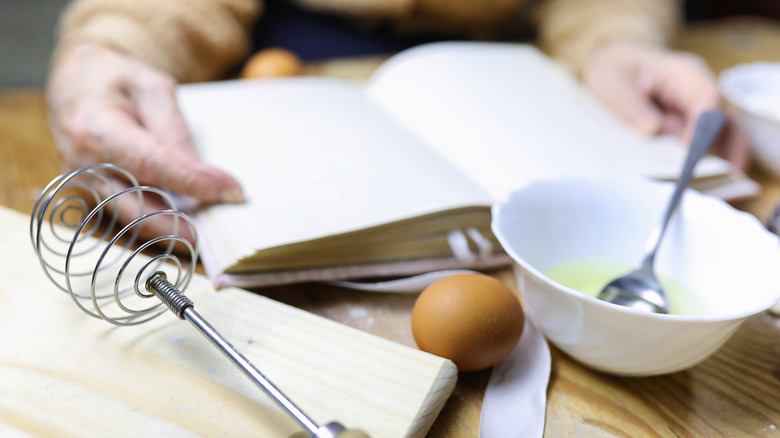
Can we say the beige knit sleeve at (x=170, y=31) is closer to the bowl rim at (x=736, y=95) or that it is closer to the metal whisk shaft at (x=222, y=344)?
the metal whisk shaft at (x=222, y=344)

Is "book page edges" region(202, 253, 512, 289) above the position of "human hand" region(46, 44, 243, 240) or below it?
below

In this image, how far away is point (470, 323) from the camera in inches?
16.2

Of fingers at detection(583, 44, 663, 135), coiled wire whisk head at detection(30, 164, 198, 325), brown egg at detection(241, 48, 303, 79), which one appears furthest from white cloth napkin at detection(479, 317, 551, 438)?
brown egg at detection(241, 48, 303, 79)

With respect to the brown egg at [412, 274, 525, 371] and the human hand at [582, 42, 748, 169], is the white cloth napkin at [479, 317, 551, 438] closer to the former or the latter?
the brown egg at [412, 274, 525, 371]

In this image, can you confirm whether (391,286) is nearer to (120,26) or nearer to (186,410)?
(186,410)

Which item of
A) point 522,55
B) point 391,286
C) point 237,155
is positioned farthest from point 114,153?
point 522,55

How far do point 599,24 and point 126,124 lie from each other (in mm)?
818

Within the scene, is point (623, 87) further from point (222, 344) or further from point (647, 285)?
point (222, 344)

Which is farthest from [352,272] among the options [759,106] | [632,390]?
[759,106]

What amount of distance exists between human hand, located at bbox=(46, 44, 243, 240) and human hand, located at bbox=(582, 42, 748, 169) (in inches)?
21.6

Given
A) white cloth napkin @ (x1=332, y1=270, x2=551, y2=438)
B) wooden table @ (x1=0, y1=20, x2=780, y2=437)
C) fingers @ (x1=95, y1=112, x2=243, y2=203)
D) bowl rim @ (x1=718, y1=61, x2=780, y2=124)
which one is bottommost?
wooden table @ (x1=0, y1=20, x2=780, y2=437)

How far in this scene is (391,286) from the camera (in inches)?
19.7

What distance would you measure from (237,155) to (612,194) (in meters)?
0.38

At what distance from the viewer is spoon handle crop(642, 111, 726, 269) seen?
49 centimetres
